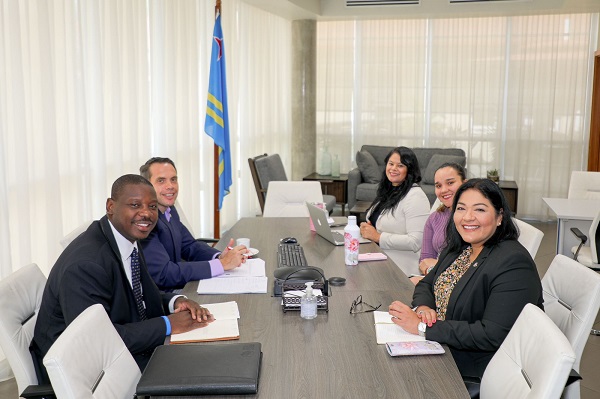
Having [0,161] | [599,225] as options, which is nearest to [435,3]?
[599,225]

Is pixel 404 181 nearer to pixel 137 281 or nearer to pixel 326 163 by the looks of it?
pixel 137 281

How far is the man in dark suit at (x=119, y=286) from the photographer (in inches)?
92.9

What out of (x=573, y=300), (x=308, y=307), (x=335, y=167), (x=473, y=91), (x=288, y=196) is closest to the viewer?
(x=308, y=307)

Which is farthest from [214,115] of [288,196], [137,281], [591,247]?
[137,281]

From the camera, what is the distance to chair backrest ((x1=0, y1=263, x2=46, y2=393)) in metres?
2.34

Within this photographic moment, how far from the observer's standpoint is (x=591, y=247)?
4.82 meters

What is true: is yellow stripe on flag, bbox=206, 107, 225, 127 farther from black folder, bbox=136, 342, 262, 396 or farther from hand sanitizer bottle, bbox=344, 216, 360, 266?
black folder, bbox=136, 342, 262, 396

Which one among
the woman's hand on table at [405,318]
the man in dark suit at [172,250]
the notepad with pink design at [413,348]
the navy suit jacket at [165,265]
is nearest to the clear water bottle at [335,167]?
the man in dark suit at [172,250]

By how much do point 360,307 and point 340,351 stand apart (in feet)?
1.61

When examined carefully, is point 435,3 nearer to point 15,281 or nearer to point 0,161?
point 0,161

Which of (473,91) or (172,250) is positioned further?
(473,91)

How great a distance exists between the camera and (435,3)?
8.81 metres

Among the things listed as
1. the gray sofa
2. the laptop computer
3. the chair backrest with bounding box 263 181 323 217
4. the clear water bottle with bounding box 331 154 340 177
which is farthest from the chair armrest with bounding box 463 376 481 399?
the clear water bottle with bounding box 331 154 340 177

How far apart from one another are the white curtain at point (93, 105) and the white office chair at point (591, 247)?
11.3 feet
